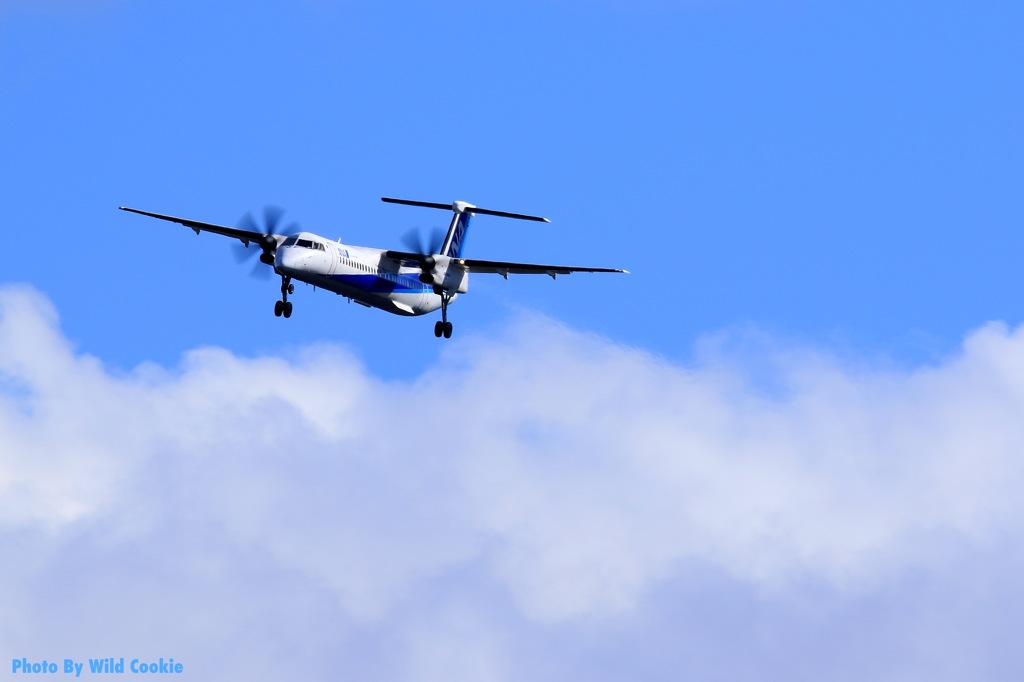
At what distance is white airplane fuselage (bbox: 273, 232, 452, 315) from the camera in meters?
69.8

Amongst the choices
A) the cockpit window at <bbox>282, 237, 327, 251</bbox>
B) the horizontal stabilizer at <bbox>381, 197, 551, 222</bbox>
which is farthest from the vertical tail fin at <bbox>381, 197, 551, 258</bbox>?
the cockpit window at <bbox>282, 237, 327, 251</bbox>

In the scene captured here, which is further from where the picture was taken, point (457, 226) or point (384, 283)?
point (457, 226)

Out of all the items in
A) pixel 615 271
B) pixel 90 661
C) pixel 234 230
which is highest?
pixel 90 661

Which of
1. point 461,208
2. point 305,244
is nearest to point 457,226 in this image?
point 461,208

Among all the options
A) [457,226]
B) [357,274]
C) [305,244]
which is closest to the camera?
[305,244]

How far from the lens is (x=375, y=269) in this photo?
241 ft

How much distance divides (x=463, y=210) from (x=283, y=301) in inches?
458

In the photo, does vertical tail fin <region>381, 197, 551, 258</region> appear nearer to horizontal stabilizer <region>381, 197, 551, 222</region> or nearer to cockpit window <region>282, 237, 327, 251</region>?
horizontal stabilizer <region>381, 197, 551, 222</region>

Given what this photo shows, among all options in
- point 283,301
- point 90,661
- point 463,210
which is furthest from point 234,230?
point 90,661

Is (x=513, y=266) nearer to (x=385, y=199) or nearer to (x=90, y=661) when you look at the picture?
(x=385, y=199)

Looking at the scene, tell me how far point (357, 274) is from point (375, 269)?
142 cm

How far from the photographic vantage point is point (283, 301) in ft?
239

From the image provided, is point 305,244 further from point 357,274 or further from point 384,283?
point 384,283

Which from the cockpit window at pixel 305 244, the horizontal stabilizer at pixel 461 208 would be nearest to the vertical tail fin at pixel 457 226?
the horizontal stabilizer at pixel 461 208
